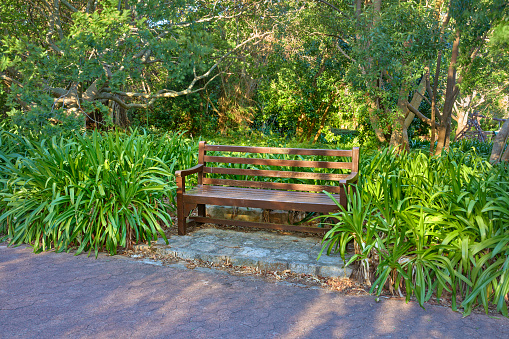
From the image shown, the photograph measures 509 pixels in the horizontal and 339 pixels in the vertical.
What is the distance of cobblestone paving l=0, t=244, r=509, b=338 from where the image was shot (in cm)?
306

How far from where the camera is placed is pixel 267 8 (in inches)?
480

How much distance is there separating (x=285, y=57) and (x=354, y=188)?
895 cm

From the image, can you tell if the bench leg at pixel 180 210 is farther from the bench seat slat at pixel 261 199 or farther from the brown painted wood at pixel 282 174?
the brown painted wood at pixel 282 174

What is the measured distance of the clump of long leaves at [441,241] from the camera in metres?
3.47

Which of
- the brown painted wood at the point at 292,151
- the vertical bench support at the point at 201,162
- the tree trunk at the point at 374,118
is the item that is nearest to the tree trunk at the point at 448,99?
the tree trunk at the point at 374,118

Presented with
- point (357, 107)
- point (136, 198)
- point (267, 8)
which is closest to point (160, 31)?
point (267, 8)

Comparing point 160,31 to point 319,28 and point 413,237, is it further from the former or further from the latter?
point 413,237

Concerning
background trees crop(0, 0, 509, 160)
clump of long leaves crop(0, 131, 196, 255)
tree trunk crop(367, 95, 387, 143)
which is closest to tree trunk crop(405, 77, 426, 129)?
background trees crop(0, 0, 509, 160)

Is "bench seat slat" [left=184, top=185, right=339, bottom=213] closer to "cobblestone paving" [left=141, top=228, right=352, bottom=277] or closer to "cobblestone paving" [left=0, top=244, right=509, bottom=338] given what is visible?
"cobblestone paving" [left=141, top=228, right=352, bottom=277]

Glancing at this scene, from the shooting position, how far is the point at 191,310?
3381mm

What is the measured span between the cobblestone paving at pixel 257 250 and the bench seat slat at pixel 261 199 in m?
0.41

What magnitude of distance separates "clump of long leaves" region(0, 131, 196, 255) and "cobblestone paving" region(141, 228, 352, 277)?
0.36 meters

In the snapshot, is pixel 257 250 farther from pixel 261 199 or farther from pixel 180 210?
pixel 180 210

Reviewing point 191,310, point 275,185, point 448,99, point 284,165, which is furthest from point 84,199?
point 448,99
